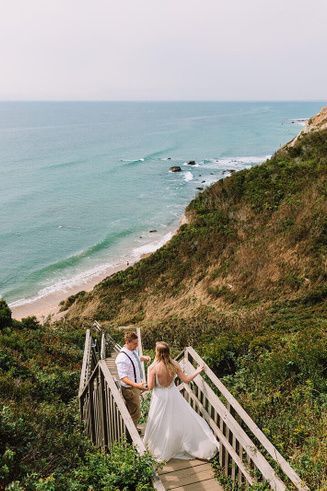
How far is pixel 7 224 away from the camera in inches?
2207

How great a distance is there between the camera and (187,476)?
19.1 feet

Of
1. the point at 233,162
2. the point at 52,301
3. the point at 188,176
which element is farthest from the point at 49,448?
the point at 233,162

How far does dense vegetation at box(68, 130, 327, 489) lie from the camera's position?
7.32 meters

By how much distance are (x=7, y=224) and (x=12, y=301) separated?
63.4ft

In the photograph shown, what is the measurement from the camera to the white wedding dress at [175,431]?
605cm

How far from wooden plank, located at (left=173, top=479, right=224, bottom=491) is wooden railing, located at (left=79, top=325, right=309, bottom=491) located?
212 millimetres

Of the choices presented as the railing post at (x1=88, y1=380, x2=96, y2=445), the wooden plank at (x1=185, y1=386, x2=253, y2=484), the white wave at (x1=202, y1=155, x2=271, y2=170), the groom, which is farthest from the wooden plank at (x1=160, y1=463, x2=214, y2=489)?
the white wave at (x1=202, y1=155, x2=271, y2=170)

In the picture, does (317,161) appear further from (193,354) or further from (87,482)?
Result: (87,482)

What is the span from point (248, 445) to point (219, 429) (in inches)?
35.2

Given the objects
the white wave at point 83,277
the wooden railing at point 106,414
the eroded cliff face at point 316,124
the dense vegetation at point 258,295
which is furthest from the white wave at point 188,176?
the wooden railing at point 106,414

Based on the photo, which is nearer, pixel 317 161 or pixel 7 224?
pixel 317 161

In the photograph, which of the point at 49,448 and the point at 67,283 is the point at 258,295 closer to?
the point at 49,448

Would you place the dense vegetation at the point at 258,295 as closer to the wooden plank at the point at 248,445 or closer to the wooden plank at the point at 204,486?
the wooden plank at the point at 248,445

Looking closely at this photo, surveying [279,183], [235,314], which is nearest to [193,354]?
[235,314]
